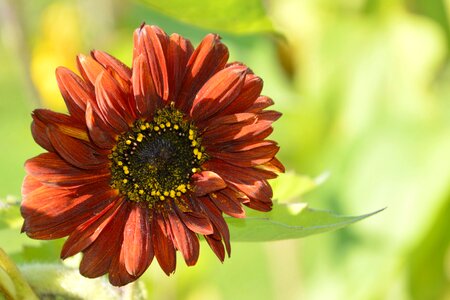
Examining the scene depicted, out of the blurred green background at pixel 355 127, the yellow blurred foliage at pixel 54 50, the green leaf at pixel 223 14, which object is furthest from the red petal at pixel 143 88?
the yellow blurred foliage at pixel 54 50

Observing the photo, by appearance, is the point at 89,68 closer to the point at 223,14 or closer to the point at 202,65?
the point at 202,65

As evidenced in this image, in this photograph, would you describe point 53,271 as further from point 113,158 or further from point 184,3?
point 184,3

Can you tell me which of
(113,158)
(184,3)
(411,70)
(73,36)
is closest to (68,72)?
(113,158)

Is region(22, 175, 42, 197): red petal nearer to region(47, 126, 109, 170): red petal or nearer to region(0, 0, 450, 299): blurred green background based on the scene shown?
region(47, 126, 109, 170): red petal

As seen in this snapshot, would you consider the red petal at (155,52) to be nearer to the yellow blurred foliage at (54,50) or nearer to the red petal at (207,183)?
the red petal at (207,183)

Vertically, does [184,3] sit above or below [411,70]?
above

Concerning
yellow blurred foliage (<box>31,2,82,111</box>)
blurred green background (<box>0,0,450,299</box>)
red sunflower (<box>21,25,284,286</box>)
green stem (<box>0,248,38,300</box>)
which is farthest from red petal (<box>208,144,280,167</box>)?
yellow blurred foliage (<box>31,2,82,111</box>)

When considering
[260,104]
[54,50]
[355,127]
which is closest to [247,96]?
[260,104]
